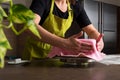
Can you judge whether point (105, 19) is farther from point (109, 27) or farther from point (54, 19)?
point (54, 19)

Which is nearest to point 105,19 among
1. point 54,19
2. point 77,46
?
point 54,19

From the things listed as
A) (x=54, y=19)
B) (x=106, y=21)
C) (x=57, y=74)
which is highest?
(x=106, y=21)

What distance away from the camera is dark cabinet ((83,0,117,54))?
307 centimetres

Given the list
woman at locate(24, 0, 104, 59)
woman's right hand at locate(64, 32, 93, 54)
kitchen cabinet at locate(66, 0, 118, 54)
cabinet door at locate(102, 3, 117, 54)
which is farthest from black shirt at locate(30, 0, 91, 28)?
cabinet door at locate(102, 3, 117, 54)

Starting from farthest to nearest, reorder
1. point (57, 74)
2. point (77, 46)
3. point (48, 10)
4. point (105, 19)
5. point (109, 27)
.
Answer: point (109, 27) → point (105, 19) → point (48, 10) → point (77, 46) → point (57, 74)

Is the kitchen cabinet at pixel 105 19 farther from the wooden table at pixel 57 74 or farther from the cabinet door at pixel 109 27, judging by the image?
the wooden table at pixel 57 74

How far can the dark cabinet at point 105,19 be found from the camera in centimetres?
307

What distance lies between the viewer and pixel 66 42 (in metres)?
1.05

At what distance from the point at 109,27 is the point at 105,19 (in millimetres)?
174

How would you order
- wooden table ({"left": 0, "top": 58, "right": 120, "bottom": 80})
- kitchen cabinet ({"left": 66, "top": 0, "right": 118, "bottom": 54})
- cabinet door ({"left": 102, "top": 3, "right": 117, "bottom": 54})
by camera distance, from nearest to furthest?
wooden table ({"left": 0, "top": 58, "right": 120, "bottom": 80}) → kitchen cabinet ({"left": 66, "top": 0, "right": 118, "bottom": 54}) → cabinet door ({"left": 102, "top": 3, "right": 117, "bottom": 54})

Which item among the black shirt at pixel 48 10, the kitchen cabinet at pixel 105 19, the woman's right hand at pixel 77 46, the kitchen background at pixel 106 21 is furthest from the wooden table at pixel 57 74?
the kitchen cabinet at pixel 105 19

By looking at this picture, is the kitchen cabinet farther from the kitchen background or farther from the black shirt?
the black shirt

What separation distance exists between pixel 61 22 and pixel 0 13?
3.92 feet

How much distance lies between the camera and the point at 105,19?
3.33 m
